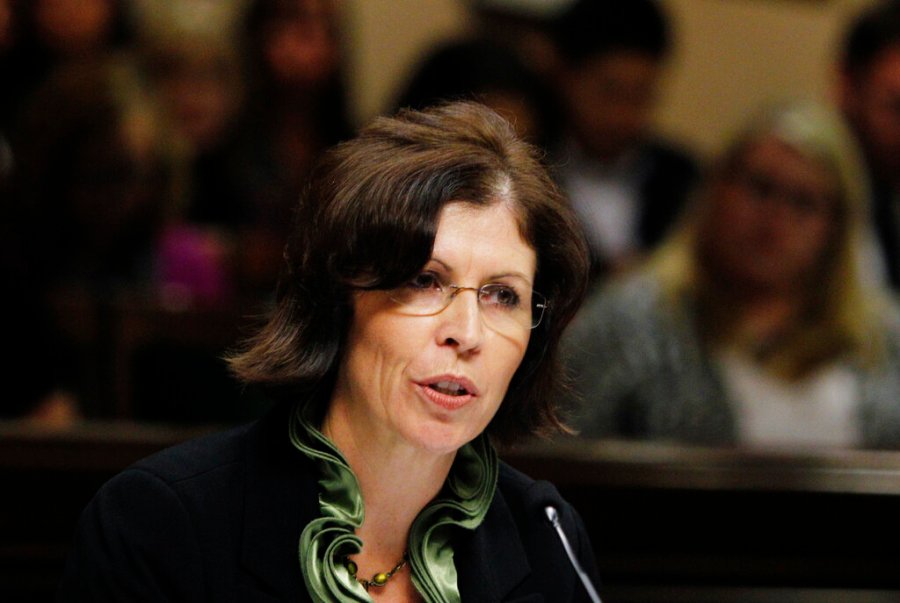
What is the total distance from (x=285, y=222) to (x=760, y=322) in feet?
4.50

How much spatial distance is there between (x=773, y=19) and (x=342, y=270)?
511 cm

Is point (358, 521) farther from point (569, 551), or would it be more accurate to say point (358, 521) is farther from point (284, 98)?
point (284, 98)

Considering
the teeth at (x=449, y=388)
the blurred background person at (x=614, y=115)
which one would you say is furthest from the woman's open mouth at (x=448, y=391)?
the blurred background person at (x=614, y=115)

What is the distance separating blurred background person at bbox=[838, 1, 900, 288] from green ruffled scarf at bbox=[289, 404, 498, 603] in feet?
11.6

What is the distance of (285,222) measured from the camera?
347cm

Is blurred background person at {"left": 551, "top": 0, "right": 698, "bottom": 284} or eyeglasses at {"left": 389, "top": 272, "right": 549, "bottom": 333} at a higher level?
eyeglasses at {"left": 389, "top": 272, "right": 549, "bottom": 333}

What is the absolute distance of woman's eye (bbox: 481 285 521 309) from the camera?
5.67 feet

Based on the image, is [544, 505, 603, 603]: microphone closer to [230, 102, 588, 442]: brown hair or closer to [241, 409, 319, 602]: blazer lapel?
[230, 102, 588, 442]: brown hair

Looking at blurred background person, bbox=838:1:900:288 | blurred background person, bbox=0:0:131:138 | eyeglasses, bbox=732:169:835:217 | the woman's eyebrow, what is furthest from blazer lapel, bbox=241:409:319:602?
blurred background person, bbox=838:1:900:288

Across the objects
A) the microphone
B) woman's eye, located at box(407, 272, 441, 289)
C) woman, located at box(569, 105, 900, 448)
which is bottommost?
woman, located at box(569, 105, 900, 448)

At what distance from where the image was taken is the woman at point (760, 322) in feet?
12.2

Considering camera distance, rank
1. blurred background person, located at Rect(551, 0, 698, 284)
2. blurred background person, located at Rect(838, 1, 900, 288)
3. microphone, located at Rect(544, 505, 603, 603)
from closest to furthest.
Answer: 1. microphone, located at Rect(544, 505, 603, 603)
2. blurred background person, located at Rect(551, 0, 698, 284)
3. blurred background person, located at Rect(838, 1, 900, 288)

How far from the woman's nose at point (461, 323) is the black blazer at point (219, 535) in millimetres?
274

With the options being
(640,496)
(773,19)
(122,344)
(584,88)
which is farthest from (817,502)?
(773,19)
